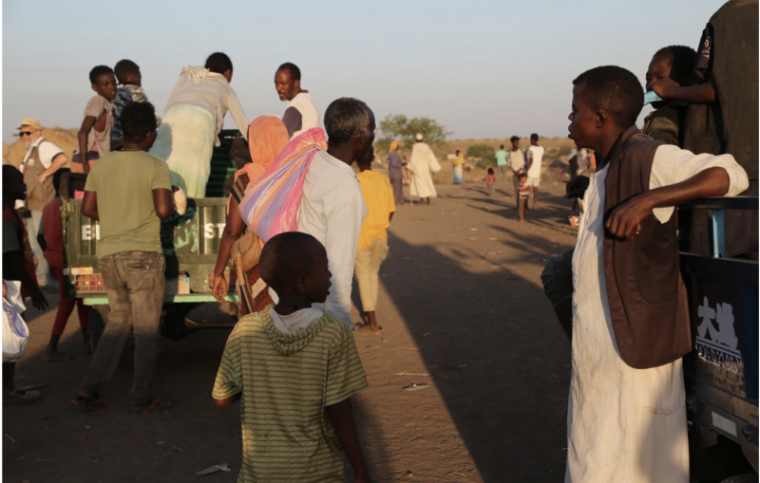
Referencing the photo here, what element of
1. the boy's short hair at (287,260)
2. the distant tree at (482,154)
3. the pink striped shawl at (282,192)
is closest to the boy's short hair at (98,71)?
the pink striped shawl at (282,192)

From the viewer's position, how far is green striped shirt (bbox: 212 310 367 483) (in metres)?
3.21

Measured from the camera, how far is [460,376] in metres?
7.53

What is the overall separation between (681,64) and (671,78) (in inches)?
3.5

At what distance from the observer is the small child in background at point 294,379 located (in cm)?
322

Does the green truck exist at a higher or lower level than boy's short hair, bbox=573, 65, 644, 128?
lower

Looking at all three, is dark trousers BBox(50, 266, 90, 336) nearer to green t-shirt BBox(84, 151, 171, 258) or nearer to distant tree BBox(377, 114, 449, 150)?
green t-shirt BBox(84, 151, 171, 258)

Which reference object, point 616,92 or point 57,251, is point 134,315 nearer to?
point 57,251

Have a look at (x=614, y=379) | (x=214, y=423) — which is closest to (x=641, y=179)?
(x=614, y=379)

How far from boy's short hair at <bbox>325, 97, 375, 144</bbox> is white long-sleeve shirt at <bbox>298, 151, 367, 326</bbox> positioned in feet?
0.52

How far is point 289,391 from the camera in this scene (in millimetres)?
3223

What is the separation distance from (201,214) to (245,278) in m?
2.12

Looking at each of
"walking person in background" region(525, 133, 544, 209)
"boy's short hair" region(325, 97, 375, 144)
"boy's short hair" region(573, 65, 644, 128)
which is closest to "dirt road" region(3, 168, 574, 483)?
"boy's short hair" region(325, 97, 375, 144)

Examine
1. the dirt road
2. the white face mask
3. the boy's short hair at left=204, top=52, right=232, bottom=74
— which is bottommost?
the dirt road

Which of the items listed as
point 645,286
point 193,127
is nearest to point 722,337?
point 645,286
